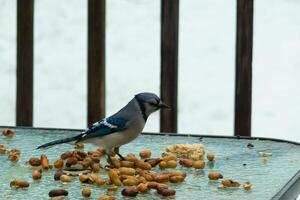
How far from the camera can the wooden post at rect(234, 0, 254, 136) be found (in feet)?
9.70

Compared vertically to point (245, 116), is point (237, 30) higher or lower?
higher

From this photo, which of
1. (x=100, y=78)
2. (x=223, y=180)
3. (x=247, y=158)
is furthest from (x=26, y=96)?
(x=223, y=180)

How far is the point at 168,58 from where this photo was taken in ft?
9.87

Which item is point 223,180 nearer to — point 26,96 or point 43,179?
point 43,179

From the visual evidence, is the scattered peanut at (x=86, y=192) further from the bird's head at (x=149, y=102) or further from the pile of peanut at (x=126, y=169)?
the bird's head at (x=149, y=102)

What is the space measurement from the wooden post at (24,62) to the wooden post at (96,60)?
0.83 feet

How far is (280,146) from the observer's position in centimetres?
271

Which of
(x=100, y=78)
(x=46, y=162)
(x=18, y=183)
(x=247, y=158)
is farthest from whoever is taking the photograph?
(x=100, y=78)

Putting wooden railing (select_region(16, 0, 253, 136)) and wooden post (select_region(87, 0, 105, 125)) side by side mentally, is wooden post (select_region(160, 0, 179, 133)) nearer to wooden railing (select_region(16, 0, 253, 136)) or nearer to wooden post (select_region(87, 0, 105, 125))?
wooden railing (select_region(16, 0, 253, 136))

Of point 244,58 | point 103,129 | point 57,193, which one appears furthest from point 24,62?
point 57,193

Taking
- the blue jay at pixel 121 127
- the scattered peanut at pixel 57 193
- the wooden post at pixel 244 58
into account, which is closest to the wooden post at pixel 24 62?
the wooden post at pixel 244 58

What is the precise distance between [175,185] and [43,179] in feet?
1.13

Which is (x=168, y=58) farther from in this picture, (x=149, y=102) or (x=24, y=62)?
(x=149, y=102)

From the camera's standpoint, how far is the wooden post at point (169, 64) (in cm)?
299
